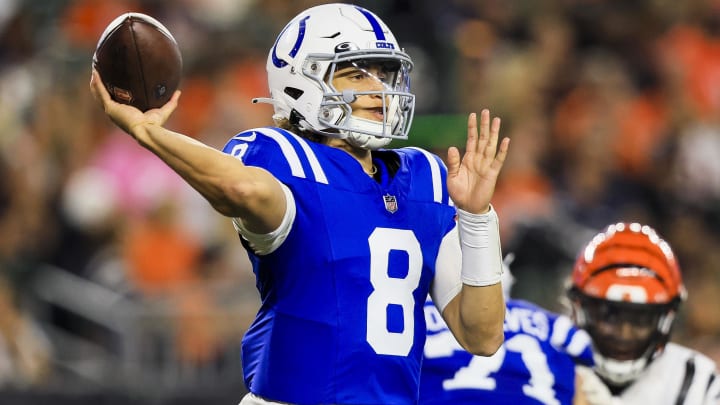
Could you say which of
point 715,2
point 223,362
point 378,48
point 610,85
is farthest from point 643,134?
point 378,48

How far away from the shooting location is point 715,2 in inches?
393

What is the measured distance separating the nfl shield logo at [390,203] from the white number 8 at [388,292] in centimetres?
6

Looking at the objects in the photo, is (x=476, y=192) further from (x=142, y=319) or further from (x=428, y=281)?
(x=142, y=319)

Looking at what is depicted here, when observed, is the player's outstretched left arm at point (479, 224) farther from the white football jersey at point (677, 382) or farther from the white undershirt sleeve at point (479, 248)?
the white football jersey at point (677, 382)

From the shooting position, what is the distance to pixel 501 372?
4.71 m

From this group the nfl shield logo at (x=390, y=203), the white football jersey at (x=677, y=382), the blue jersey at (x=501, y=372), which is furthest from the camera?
the white football jersey at (x=677, y=382)

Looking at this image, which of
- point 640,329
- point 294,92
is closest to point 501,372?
point 640,329

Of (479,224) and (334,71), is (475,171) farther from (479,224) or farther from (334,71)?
(334,71)

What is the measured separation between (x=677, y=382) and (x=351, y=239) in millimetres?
1886

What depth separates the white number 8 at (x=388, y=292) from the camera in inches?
148

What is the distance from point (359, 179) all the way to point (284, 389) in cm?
63

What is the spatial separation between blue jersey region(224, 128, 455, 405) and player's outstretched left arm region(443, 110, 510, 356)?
160mm

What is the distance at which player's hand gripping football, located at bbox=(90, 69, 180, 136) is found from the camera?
354 centimetres

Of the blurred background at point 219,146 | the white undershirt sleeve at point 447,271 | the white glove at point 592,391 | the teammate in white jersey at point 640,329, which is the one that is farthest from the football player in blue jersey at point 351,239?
the blurred background at point 219,146
